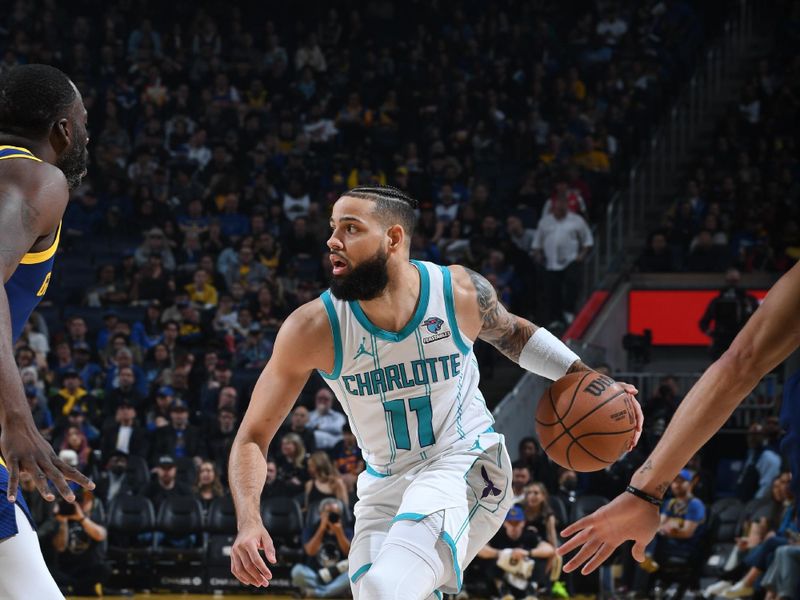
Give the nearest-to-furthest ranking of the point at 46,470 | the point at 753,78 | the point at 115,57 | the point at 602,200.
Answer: the point at 46,470 → the point at 602,200 → the point at 753,78 → the point at 115,57

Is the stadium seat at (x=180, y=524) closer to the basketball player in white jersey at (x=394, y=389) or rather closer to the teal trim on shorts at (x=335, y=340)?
the basketball player in white jersey at (x=394, y=389)

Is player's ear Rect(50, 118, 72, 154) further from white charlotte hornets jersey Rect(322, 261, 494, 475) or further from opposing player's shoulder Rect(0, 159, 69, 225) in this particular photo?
white charlotte hornets jersey Rect(322, 261, 494, 475)

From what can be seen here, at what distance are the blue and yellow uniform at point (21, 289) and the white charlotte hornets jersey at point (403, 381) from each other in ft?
5.20

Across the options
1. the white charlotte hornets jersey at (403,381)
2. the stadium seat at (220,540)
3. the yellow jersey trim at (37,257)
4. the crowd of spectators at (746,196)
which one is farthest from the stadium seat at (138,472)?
the yellow jersey trim at (37,257)

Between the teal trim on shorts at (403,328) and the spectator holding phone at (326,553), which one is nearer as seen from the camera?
the teal trim on shorts at (403,328)

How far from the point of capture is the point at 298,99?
19.4 m

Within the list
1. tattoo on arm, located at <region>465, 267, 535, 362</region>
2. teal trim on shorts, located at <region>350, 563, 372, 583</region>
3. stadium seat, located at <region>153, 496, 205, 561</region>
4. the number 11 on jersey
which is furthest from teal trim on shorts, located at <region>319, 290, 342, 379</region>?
stadium seat, located at <region>153, 496, 205, 561</region>

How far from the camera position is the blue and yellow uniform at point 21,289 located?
343 centimetres

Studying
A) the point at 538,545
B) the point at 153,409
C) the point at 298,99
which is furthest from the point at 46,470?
the point at 298,99

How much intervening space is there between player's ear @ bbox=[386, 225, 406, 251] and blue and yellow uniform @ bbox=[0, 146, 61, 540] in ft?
5.79

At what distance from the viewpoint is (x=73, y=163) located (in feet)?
12.4

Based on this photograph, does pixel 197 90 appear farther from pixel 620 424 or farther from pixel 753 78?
pixel 620 424

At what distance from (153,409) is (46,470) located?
1057 centimetres

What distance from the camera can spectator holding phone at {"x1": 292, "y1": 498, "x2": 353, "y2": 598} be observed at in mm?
11320
